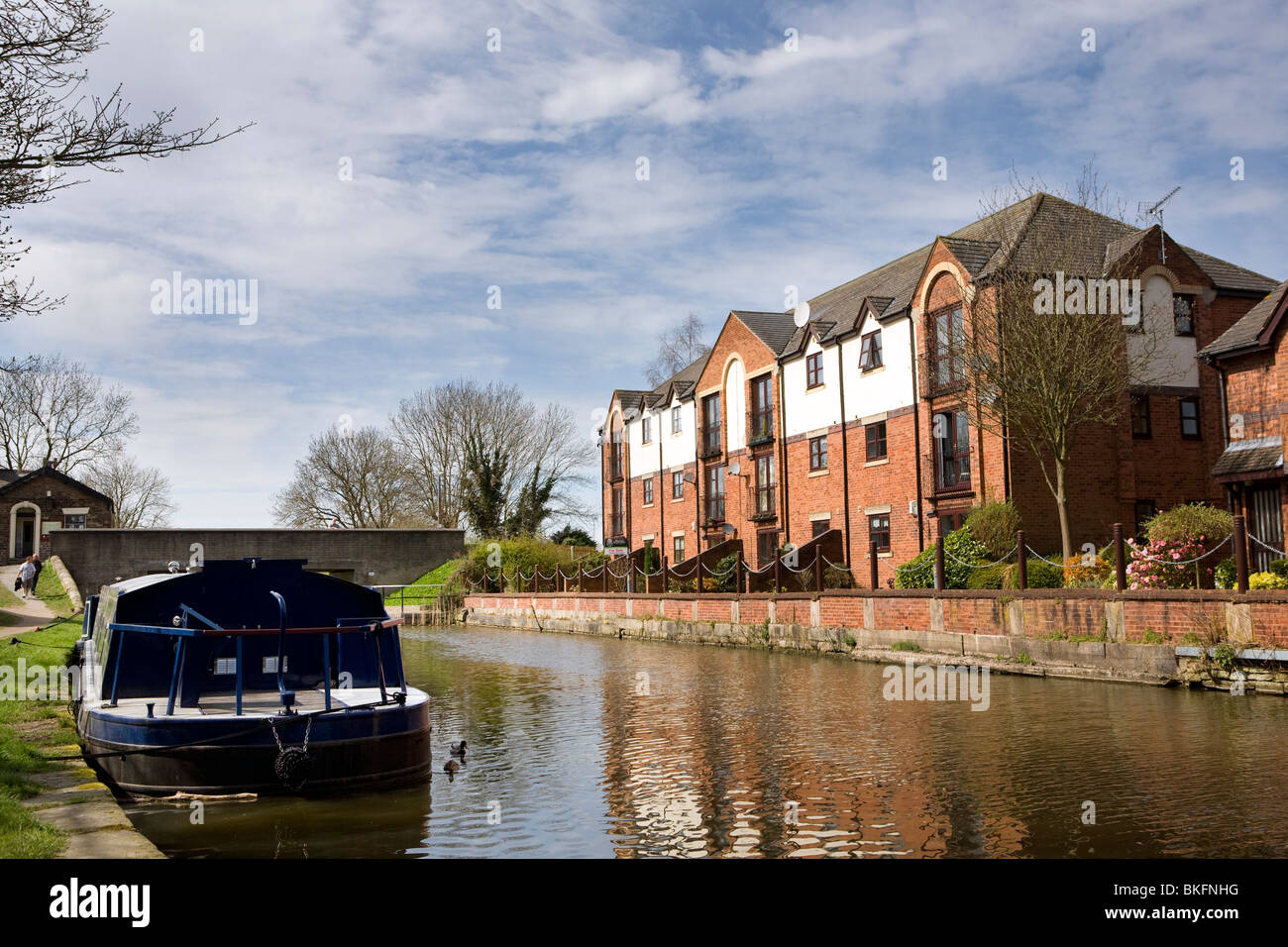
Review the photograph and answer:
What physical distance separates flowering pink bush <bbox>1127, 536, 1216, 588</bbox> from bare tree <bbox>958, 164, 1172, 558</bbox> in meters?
4.39

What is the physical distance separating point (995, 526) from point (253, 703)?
1694 centimetres

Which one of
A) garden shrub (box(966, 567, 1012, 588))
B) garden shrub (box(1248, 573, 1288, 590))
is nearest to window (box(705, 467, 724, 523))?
garden shrub (box(966, 567, 1012, 588))

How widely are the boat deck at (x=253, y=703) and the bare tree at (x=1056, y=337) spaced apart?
15242 mm

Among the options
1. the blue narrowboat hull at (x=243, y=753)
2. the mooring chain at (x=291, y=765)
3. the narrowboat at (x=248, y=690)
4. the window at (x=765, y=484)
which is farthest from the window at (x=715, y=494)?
the mooring chain at (x=291, y=765)

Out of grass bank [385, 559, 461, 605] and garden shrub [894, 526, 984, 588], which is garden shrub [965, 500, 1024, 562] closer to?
garden shrub [894, 526, 984, 588]

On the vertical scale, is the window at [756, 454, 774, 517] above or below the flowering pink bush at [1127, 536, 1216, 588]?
above

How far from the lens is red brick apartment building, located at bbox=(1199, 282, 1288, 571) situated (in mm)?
20359

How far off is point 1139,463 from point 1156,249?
501 centimetres

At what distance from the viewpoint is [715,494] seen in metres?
37.5

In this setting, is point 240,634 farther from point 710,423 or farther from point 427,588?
point 427,588

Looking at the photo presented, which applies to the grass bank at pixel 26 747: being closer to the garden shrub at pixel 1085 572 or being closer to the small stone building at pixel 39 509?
the garden shrub at pixel 1085 572
